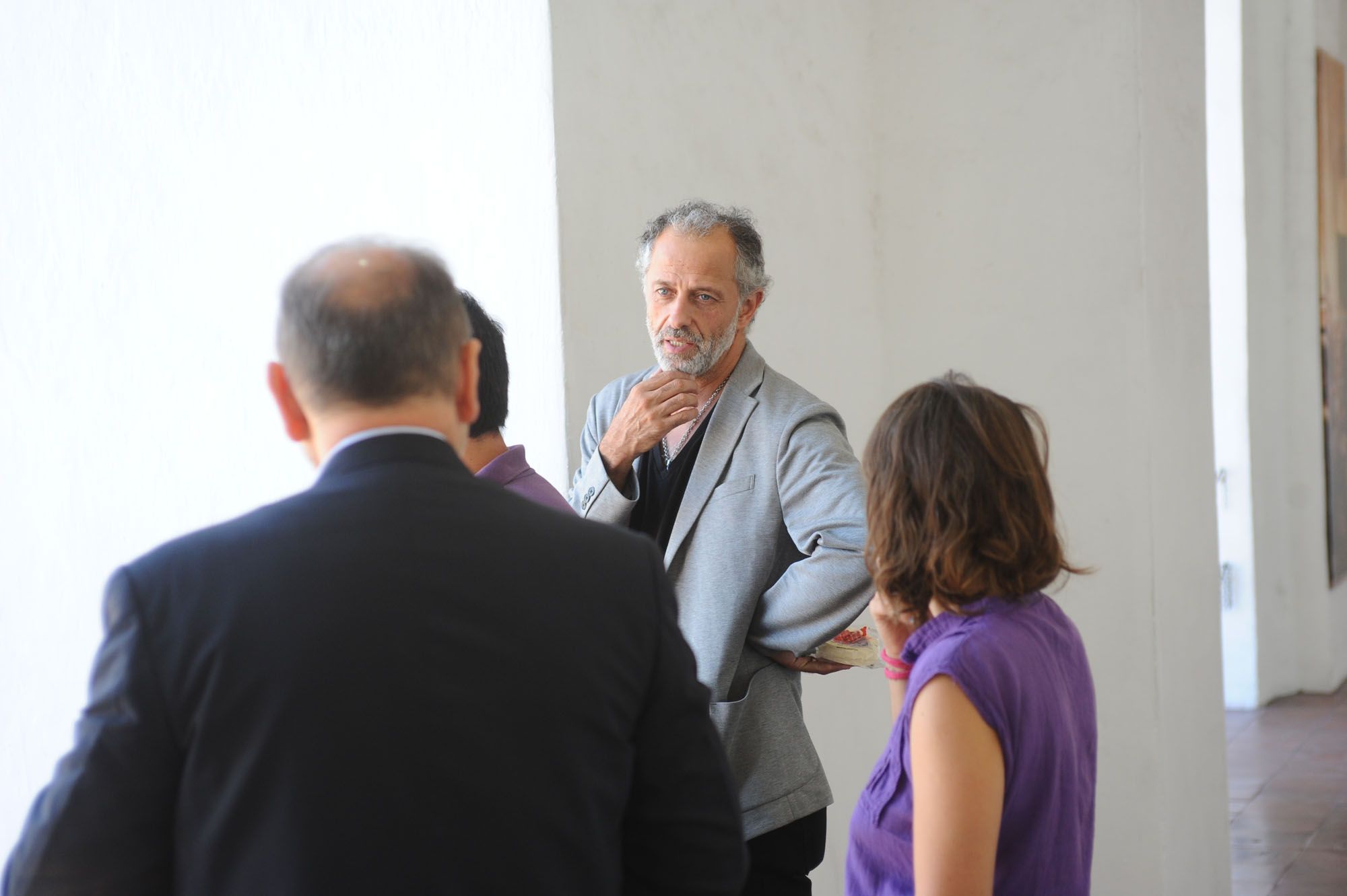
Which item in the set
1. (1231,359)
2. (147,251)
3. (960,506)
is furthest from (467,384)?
(1231,359)

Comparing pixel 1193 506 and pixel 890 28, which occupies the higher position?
pixel 890 28

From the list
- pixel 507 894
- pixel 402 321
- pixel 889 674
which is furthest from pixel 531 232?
pixel 507 894

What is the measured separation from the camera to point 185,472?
144 inches

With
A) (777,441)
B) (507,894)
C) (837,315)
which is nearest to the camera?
(507,894)

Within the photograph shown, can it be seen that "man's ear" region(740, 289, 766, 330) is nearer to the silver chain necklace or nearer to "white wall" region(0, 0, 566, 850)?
the silver chain necklace

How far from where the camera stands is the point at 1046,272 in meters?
3.79

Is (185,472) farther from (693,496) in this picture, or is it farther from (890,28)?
(890,28)

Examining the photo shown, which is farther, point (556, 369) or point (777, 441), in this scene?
point (556, 369)

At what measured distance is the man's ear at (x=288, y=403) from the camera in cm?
121

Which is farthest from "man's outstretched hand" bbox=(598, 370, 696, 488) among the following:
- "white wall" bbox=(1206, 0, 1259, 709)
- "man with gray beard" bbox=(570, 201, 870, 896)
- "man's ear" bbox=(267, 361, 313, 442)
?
→ "white wall" bbox=(1206, 0, 1259, 709)

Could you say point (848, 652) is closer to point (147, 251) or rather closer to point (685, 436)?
point (685, 436)

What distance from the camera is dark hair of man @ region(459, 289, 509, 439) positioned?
193 centimetres

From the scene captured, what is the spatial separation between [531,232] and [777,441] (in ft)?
3.06

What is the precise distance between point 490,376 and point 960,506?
76cm
